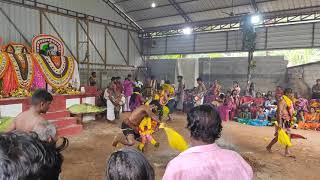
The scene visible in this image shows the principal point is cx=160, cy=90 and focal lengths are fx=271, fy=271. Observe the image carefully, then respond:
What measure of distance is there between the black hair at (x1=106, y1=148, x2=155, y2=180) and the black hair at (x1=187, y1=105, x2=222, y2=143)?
570 mm

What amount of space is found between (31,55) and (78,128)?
9.54 feet

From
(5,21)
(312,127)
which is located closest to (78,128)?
(5,21)

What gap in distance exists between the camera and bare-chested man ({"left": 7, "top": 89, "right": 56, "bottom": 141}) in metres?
2.89

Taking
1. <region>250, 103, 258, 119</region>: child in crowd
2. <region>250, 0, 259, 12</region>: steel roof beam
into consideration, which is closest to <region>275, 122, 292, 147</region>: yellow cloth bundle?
<region>250, 103, 258, 119</region>: child in crowd

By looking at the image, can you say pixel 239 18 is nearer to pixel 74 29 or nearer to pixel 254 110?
pixel 254 110

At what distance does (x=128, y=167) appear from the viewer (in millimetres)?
1317

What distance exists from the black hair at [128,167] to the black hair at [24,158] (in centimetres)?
33

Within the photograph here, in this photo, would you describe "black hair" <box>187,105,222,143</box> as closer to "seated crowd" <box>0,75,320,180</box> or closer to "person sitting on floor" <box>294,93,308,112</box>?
"seated crowd" <box>0,75,320,180</box>

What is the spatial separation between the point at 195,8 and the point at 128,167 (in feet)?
45.6

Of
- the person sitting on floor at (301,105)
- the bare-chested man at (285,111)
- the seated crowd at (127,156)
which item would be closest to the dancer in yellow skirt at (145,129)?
the seated crowd at (127,156)

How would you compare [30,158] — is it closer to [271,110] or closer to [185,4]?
[271,110]

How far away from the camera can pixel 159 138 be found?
7910mm

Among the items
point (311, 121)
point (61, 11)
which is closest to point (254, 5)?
point (311, 121)

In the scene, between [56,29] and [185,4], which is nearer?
[56,29]
